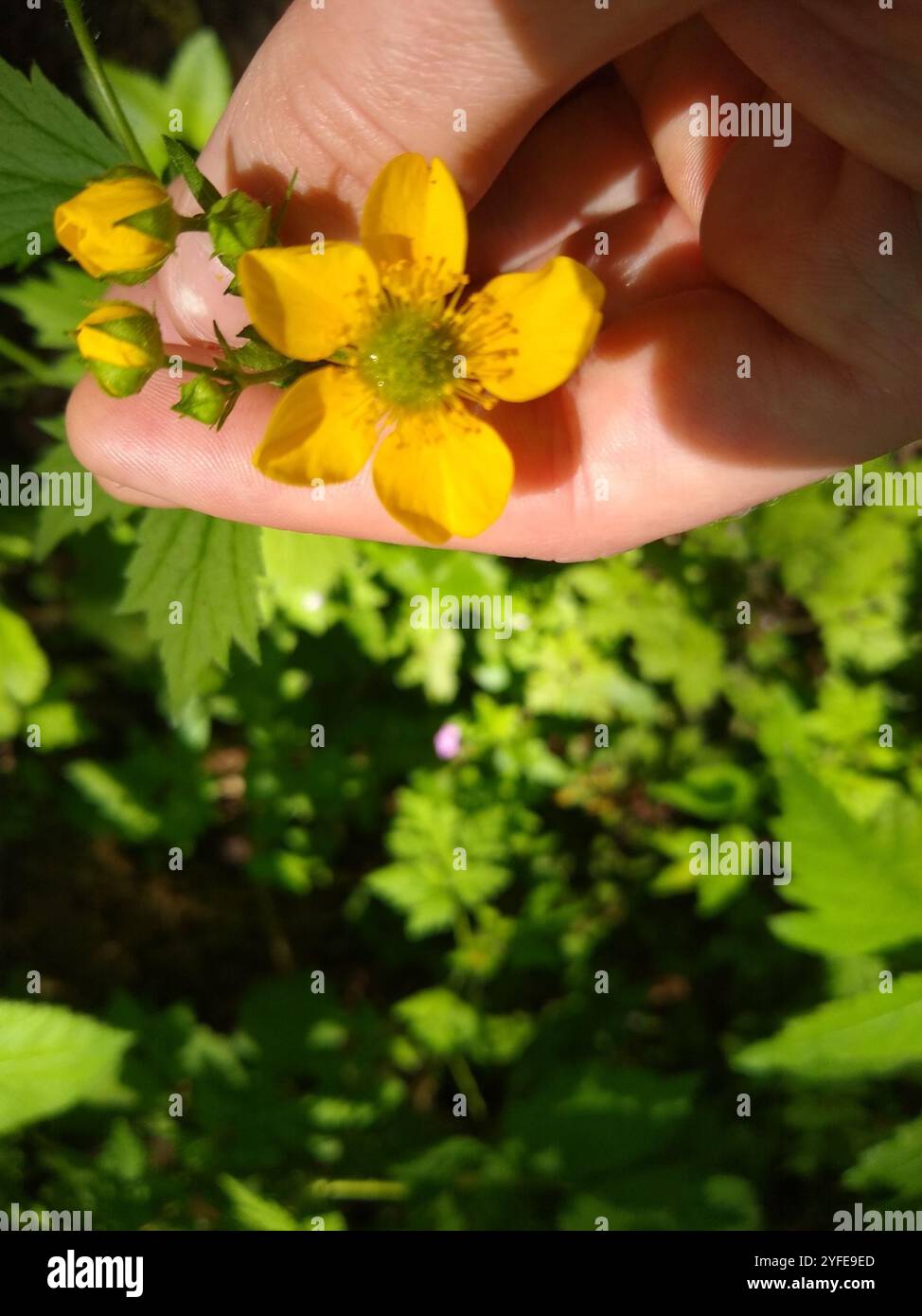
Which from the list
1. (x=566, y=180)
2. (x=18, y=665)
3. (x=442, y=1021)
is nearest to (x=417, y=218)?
(x=566, y=180)

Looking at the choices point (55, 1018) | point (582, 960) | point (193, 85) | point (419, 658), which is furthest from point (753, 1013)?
point (193, 85)

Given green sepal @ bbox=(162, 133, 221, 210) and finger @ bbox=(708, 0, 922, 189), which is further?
green sepal @ bbox=(162, 133, 221, 210)

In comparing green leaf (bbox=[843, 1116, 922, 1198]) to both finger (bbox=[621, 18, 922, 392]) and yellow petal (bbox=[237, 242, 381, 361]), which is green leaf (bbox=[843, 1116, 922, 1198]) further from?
yellow petal (bbox=[237, 242, 381, 361])

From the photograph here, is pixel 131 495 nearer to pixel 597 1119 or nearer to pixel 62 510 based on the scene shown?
pixel 62 510

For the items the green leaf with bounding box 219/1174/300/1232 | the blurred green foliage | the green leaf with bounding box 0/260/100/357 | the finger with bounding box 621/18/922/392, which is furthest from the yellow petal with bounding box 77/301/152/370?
the green leaf with bounding box 219/1174/300/1232

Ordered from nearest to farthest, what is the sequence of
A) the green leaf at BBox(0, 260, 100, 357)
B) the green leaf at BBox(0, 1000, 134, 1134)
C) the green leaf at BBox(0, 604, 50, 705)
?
the green leaf at BBox(0, 1000, 134, 1134), the green leaf at BBox(0, 260, 100, 357), the green leaf at BBox(0, 604, 50, 705)

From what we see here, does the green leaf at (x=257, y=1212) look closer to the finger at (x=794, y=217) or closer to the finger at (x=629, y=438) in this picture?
the finger at (x=629, y=438)

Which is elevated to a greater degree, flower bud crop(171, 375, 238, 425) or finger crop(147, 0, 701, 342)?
finger crop(147, 0, 701, 342)
